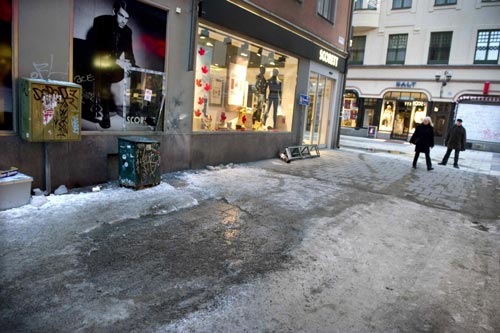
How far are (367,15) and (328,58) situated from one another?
561 inches

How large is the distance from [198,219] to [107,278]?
79.1 inches

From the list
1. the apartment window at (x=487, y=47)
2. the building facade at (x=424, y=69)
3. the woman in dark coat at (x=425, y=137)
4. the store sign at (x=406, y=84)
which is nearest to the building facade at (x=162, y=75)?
the woman in dark coat at (x=425, y=137)

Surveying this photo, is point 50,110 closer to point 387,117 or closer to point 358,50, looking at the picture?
point 387,117

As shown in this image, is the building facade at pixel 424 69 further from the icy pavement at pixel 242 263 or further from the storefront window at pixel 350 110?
the icy pavement at pixel 242 263

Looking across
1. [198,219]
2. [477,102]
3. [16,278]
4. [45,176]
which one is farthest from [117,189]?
[477,102]

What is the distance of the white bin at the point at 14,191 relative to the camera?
194 inches

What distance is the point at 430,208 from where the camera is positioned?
7.23m

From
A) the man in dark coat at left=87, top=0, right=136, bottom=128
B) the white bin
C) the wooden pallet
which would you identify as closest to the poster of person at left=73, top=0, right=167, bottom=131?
the man in dark coat at left=87, top=0, right=136, bottom=128

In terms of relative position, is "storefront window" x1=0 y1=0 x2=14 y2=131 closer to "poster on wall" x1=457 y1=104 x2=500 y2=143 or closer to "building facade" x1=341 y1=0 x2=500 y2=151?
"building facade" x1=341 y1=0 x2=500 y2=151

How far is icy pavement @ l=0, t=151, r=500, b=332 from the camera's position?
10.2 feet

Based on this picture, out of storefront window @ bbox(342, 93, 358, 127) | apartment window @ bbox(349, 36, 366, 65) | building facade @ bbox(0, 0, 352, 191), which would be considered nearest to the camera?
building facade @ bbox(0, 0, 352, 191)

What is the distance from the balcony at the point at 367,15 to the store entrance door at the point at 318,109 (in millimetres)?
12931

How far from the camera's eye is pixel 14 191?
504 cm

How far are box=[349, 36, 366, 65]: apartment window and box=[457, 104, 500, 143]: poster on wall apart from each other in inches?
298
